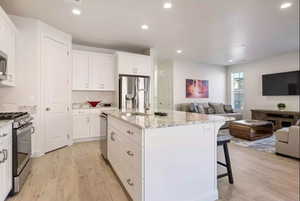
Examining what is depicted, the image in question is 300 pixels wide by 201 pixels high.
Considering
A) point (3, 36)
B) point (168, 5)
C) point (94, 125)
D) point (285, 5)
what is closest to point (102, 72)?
point (94, 125)

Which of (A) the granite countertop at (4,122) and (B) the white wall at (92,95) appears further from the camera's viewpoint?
(B) the white wall at (92,95)

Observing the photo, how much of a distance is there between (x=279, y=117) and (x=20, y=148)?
7.02 metres

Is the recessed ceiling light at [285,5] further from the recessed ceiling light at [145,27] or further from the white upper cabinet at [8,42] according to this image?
the white upper cabinet at [8,42]

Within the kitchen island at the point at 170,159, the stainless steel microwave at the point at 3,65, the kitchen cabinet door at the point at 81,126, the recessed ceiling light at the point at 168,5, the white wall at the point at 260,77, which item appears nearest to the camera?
the kitchen island at the point at 170,159

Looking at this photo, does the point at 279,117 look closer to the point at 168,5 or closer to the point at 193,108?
the point at 193,108

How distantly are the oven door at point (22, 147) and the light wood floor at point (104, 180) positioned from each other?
0.30 meters

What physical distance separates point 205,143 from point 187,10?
222cm

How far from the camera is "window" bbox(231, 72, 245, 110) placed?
731 centimetres

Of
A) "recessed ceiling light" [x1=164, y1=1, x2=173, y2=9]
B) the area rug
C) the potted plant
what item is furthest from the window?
"recessed ceiling light" [x1=164, y1=1, x2=173, y2=9]

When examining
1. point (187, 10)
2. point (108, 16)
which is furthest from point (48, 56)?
point (187, 10)

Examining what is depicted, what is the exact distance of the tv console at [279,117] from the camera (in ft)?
17.4

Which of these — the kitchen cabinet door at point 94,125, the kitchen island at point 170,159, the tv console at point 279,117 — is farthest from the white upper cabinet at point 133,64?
the tv console at point 279,117

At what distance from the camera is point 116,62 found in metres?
4.61

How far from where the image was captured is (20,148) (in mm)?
→ 2082
